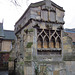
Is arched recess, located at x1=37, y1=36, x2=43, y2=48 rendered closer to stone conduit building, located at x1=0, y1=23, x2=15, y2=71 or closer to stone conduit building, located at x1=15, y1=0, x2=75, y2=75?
stone conduit building, located at x1=15, y1=0, x2=75, y2=75

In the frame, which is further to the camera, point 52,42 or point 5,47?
point 5,47

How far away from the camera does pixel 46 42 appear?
8188 mm

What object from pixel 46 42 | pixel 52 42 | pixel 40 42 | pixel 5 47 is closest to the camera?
pixel 40 42

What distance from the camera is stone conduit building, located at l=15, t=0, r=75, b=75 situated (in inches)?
290

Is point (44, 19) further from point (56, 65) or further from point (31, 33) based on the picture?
point (56, 65)

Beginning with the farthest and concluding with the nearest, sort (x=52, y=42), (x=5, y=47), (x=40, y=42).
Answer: (x=5, y=47) < (x=52, y=42) < (x=40, y=42)

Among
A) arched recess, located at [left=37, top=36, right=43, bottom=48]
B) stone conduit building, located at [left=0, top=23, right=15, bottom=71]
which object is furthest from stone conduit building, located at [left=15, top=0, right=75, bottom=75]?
stone conduit building, located at [left=0, top=23, right=15, bottom=71]

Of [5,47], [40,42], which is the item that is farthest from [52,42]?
[5,47]

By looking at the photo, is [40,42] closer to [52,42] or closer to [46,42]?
[46,42]

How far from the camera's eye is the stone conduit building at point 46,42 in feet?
24.2

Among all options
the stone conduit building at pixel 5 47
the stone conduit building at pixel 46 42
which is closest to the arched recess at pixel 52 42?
the stone conduit building at pixel 46 42

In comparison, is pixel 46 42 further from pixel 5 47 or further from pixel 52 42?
pixel 5 47

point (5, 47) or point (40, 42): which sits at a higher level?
point (40, 42)

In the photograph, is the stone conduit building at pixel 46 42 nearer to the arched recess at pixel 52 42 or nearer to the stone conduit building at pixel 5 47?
the arched recess at pixel 52 42
